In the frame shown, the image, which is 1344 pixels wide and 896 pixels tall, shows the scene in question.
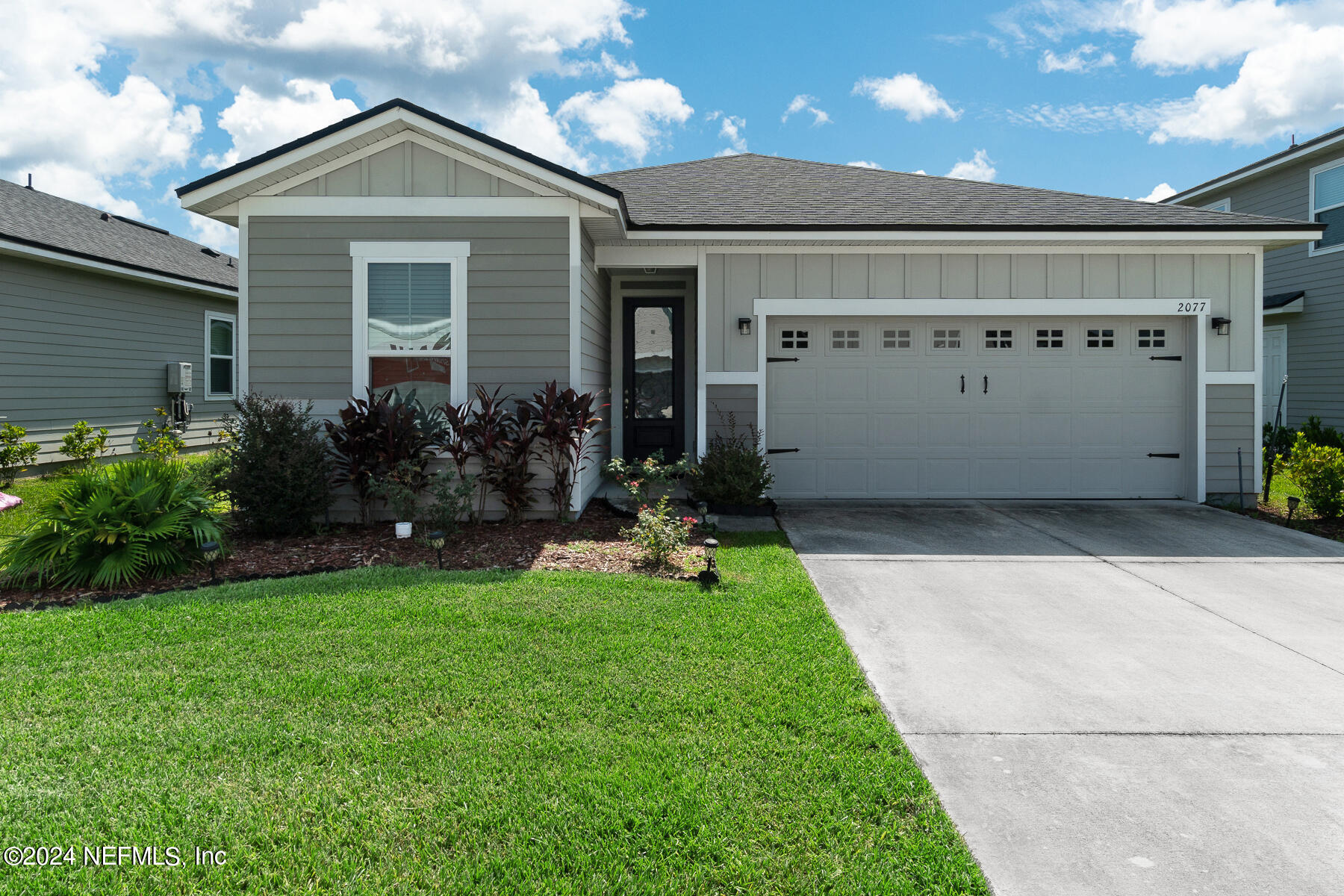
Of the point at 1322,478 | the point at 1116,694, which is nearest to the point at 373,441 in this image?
the point at 1116,694

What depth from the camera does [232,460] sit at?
21.5 feet

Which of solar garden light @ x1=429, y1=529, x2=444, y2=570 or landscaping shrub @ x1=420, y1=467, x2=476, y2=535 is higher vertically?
landscaping shrub @ x1=420, y1=467, x2=476, y2=535

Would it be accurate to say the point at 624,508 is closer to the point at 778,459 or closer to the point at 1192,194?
the point at 778,459

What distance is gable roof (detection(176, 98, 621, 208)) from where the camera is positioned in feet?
22.7

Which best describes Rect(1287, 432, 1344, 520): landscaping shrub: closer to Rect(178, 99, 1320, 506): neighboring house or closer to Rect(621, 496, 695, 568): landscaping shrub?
Rect(178, 99, 1320, 506): neighboring house

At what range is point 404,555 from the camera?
20.1 feet

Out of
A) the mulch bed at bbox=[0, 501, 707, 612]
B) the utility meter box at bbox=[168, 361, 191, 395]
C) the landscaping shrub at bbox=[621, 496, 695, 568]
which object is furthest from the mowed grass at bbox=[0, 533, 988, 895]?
the utility meter box at bbox=[168, 361, 191, 395]

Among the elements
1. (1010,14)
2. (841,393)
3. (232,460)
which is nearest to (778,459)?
(841,393)

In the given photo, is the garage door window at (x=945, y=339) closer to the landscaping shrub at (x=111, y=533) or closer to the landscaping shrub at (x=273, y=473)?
the landscaping shrub at (x=273, y=473)

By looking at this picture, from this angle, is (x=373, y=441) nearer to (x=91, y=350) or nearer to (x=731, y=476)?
(x=731, y=476)

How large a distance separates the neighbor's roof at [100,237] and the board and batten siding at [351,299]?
498 centimetres

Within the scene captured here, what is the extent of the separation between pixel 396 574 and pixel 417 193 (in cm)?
379

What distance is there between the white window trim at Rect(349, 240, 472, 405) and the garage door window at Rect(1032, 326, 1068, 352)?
6273 millimetres

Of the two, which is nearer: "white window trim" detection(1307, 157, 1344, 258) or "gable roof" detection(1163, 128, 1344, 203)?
"gable roof" detection(1163, 128, 1344, 203)
